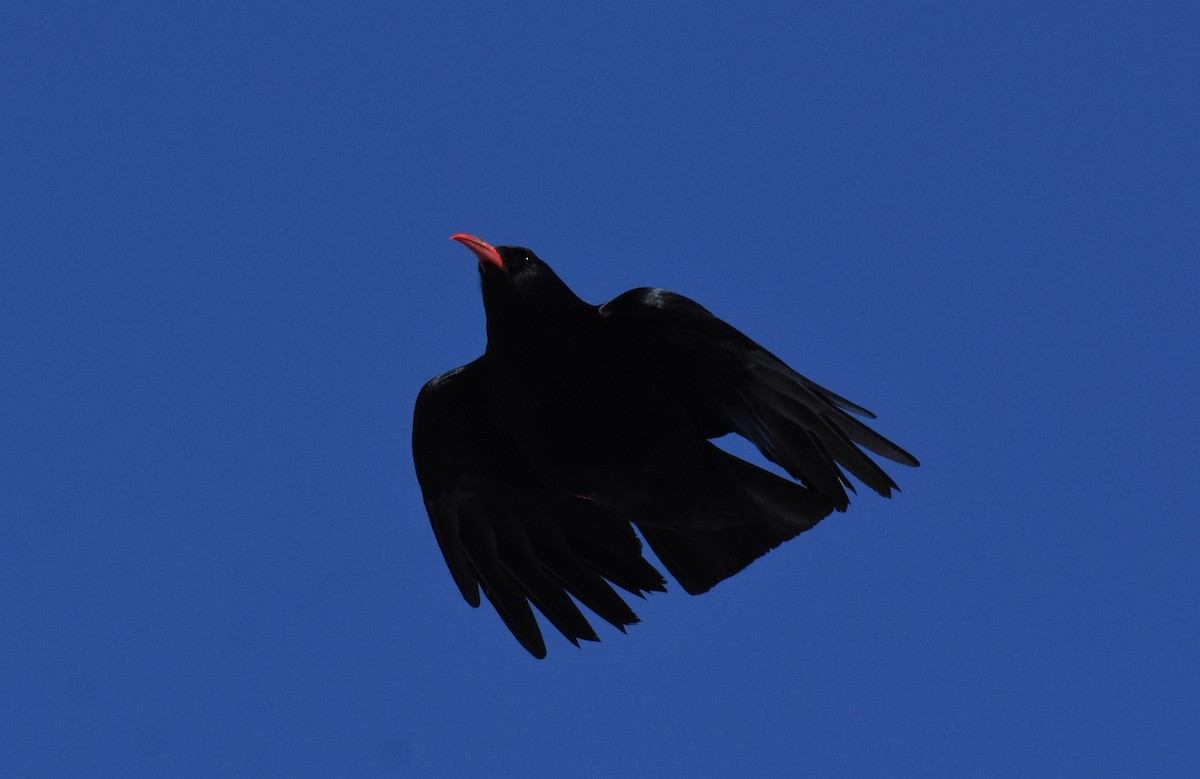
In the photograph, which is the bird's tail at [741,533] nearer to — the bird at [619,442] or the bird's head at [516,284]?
the bird at [619,442]

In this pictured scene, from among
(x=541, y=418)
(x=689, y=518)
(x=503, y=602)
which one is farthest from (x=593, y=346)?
(x=503, y=602)

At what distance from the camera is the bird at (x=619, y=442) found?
41.1ft

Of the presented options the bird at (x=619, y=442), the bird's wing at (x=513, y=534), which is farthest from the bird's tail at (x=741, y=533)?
the bird's wing at (x=513, y=534)

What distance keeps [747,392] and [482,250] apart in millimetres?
1982

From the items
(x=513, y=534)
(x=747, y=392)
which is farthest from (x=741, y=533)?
(x=513, y=534)

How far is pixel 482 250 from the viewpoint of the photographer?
12523 millimetres

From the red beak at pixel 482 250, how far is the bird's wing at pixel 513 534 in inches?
53.0

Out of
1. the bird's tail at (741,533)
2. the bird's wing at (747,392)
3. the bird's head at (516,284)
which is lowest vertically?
the bird's tail at (741,533)

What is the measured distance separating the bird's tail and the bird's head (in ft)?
5.33

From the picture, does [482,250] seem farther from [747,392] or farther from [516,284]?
[747,392]

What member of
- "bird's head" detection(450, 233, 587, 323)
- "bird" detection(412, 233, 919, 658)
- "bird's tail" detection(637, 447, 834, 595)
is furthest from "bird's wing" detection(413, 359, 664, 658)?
"bird's head" detection(450, 233, 587, 323)

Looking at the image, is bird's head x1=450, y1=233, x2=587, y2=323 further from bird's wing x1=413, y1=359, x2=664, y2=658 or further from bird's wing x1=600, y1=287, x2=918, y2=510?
bird's wing x1=413, y1=359, x2=664, y2=658

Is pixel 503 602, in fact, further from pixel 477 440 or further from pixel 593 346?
pixel 593 346

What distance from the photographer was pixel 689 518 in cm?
1316
